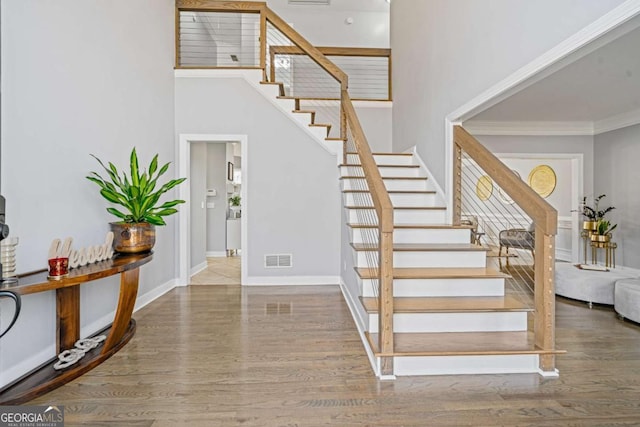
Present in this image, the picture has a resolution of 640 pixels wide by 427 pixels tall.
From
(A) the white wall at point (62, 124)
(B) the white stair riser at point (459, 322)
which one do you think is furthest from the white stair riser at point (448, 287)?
(A) the white wall at point (62, 124)

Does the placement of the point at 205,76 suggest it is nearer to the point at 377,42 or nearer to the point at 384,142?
the point at 384,142

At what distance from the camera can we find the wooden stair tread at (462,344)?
2227 mm

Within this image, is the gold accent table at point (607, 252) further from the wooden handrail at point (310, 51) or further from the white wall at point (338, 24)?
the white wall at point (338, 24)

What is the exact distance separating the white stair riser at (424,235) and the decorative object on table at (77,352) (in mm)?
2286

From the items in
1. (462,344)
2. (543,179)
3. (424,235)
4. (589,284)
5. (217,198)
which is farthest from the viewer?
(543,179)

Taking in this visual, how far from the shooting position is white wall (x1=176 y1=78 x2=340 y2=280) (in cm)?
461

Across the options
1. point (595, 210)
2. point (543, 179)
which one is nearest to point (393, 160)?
point (595, 210)

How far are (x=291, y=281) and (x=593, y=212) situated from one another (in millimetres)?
4872

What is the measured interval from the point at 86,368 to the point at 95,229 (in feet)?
3.83

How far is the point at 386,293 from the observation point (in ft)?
7.15

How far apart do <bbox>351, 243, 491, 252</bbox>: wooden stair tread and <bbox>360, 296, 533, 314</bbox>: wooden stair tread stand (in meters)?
0.45

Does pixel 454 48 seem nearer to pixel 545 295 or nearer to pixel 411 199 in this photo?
pixel 411 199

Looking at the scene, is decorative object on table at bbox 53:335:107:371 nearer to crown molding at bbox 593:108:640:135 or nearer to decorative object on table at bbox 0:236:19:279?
decorative object on table at bbox 0:236:19:279

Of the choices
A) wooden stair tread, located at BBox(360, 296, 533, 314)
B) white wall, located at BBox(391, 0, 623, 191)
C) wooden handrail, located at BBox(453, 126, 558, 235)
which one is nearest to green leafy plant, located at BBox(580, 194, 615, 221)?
white wall, located at BBox(391, 0, 623, 191)
